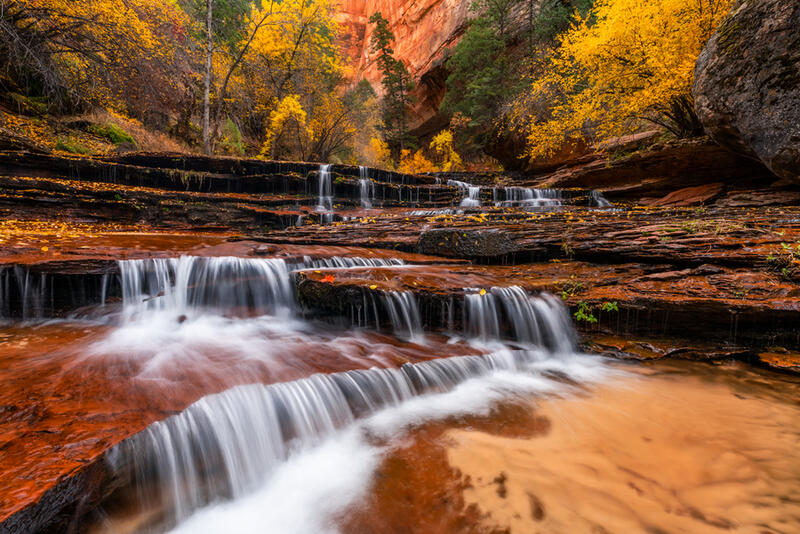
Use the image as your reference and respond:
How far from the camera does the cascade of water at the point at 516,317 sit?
4125 millimetres

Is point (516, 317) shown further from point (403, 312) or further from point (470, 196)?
point (470, 196)

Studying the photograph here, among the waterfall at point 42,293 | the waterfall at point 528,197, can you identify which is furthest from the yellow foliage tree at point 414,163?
the waterfall at point 42,293

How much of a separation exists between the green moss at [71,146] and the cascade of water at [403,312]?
44.0 feet

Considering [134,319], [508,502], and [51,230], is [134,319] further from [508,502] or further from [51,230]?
[508,502]

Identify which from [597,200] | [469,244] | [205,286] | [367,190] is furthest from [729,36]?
[205,286]

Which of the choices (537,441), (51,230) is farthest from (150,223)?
(537,441)

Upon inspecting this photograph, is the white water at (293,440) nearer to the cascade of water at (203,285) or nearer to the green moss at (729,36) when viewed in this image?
the cascade of water at (203,285)

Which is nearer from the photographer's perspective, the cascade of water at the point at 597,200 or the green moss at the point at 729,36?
the green moss at the point at 729,36

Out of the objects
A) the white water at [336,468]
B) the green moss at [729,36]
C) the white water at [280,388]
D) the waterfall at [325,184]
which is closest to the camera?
the white water at [336,468]

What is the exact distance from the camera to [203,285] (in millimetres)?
5008

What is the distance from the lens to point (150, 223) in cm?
873

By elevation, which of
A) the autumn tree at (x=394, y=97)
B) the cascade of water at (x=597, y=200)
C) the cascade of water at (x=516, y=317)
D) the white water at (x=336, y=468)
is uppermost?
the autumn tree at (x=394, y=97)

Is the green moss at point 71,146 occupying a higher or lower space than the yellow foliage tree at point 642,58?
lower

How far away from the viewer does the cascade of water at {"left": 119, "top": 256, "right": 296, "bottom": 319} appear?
4.68 m
